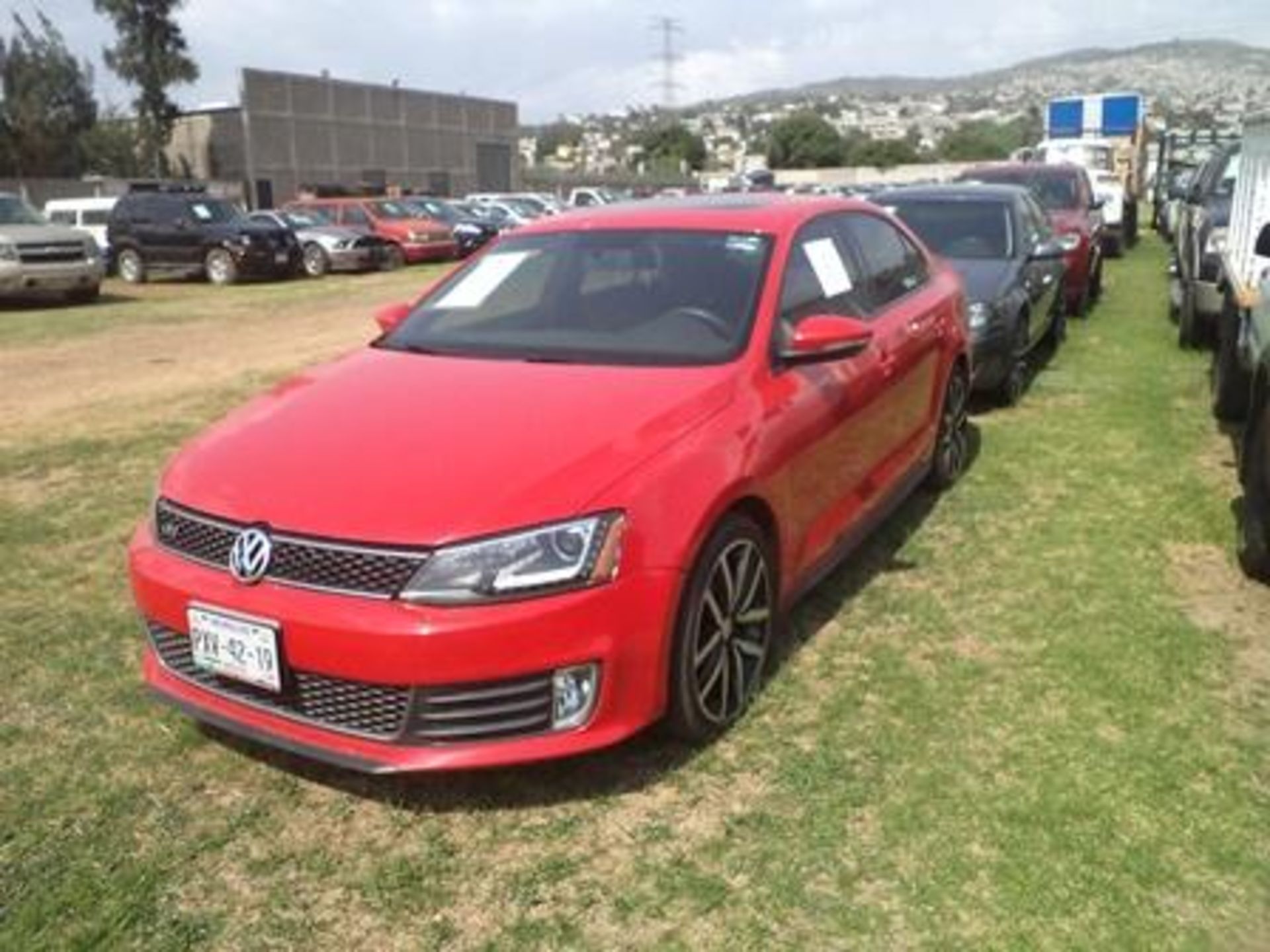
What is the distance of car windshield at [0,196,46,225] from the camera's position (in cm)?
1783

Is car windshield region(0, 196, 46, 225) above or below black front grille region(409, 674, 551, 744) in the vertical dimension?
above

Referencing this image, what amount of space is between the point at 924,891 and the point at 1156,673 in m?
1.63

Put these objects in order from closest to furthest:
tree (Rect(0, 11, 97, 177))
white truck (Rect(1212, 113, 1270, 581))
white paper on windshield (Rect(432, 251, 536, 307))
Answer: white paper on windshield (Rect(432, 251, 536, 307)), white truck (Rect(1212, 113, 1270, 581)), tree (Rect(0, 11, 97, 177))

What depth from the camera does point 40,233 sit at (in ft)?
58.1

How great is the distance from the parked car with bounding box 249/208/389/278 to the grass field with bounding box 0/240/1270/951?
1879 cm

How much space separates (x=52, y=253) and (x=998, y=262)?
48.2 feet

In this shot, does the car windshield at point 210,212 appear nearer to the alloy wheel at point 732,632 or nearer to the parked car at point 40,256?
the parked car at point 40,256

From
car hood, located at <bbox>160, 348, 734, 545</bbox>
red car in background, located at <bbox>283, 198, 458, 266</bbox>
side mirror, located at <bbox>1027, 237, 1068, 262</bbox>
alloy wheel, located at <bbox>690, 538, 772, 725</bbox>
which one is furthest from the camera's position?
red car in background, located at <bbox>283, 198, 458, 266</bbox>

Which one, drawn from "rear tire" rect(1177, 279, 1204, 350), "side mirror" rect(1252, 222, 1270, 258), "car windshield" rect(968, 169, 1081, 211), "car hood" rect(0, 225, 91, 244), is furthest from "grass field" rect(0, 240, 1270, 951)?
"car hood" rect(0, 225, 91, 244)

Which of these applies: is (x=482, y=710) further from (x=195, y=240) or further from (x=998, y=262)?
(x=195, y=240)

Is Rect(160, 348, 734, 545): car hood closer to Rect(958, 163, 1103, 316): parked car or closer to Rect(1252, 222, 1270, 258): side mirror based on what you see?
Rect(1252, 222, 1270, 258): side mirror

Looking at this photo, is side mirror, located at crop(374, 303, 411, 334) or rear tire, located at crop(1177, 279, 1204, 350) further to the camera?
rear tire, located at crop(1177, 279, 1204, 350)

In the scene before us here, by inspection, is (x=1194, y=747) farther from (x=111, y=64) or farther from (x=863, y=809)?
(x=111, y=64)

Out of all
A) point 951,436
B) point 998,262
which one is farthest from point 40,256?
point 951,436
